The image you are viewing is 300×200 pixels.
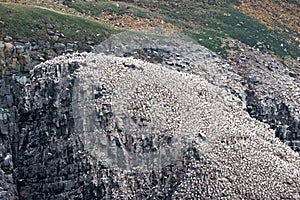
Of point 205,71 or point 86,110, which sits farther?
point 205,71

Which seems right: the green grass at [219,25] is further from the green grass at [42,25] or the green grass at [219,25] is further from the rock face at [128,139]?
the rock face at [128,139]

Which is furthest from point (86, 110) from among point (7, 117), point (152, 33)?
point (152, 33)

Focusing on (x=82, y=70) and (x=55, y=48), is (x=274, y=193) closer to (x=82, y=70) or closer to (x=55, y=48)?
(x=82, y=70)

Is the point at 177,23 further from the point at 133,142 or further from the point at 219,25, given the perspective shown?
the point at 133,142

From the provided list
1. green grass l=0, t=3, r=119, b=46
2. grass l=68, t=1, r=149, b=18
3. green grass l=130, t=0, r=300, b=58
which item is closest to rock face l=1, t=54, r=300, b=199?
green grass l=0, t=3, r=119, b=46

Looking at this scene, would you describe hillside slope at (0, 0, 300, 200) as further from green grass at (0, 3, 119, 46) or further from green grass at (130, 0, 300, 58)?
green grass at (130, 0, 300, 58)

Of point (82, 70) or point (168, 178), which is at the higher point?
point (82, 70)

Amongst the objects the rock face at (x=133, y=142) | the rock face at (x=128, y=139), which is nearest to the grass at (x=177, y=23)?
the rock face at (x=128, y=139)

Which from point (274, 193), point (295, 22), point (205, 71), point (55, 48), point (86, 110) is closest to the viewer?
point (274, 193)
